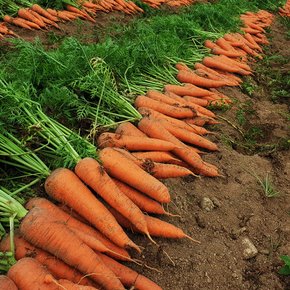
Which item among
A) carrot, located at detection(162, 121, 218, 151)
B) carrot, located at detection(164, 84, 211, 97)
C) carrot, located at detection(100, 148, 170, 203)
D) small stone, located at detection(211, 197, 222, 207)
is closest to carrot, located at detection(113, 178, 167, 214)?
carrot, located at detection(100, 148, 170, 203)

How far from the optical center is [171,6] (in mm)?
9133

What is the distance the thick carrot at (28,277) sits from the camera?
6.30 ft

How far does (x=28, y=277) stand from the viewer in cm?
192

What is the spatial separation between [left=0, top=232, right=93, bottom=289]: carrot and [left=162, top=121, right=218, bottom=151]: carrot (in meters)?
1.69

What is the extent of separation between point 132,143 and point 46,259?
49.1 inches

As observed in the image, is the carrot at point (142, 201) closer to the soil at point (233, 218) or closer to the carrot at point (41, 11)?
the soil at point (233, 218)

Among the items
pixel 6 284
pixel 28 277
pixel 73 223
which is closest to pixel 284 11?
pixel 73 223

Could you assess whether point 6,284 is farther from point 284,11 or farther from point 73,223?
point 284,11

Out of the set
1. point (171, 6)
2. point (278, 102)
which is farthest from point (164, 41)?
point (171, 6)

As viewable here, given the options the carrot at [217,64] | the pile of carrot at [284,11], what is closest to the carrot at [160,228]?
the carrot at [217,64]

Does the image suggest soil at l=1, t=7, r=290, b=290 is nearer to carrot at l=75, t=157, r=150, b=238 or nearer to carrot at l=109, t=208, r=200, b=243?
carrot at l=109, t=208, r=200, b=243

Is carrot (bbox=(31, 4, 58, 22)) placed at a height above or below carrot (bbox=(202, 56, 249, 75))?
below

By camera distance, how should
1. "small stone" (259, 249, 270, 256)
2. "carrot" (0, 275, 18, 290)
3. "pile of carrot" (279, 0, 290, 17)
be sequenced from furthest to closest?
1. "pile of carrot" (279, 0, 290, 17)
2. "small stone" (259, 249, 270, 256)
3. "carrot" (0, 275, 18, 290)

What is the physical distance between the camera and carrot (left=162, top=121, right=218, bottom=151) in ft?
11.5
